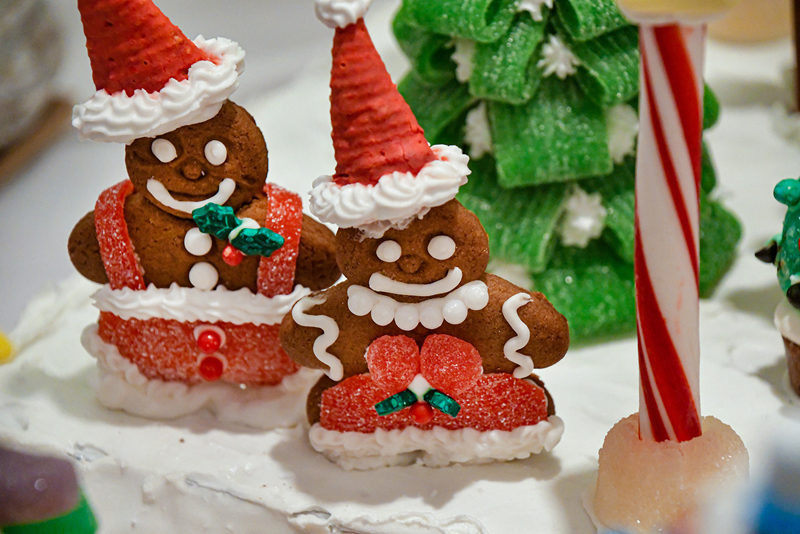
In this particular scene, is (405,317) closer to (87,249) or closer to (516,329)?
(516,329)

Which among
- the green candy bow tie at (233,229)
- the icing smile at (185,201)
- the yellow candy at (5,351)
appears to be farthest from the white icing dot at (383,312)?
the yellow candy at (5,351)

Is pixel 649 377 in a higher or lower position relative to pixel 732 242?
higher

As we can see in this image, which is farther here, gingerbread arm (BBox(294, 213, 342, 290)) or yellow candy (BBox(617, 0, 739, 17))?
gingerbread arm (BBox(294, 213, 342, 290))

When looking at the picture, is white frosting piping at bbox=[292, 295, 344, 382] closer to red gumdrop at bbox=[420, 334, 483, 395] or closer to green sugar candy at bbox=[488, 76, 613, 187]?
red gumdrop at bbox=[420, 334, 483, 395]

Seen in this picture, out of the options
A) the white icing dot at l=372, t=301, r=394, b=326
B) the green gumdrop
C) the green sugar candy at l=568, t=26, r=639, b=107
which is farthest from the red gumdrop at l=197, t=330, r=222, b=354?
the green gumdrop

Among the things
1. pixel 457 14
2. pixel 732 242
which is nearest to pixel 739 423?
pixel 732 242

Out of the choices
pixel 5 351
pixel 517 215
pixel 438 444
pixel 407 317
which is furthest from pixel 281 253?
pixel 5 351

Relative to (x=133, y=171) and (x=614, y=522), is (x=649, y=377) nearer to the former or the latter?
(x=614, y=522)
